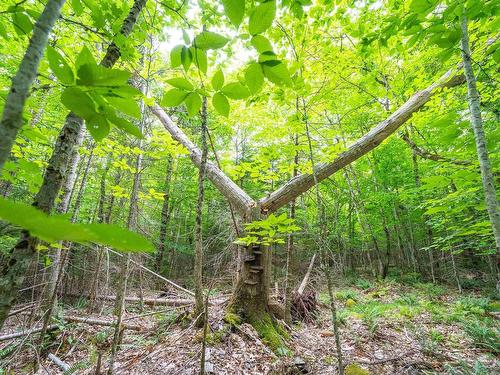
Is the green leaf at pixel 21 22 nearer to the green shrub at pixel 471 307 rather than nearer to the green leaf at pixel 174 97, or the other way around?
the green leaf at pixel 174 97

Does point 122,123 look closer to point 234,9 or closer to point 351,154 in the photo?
point 234,9

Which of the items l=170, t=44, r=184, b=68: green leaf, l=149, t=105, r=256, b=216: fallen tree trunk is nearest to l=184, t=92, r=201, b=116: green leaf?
l=170, t=44, r=184, b=68: green leaf

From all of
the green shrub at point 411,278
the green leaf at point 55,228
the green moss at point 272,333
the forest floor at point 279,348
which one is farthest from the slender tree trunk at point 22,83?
the green shrub at point 411,278

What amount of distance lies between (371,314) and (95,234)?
716 centimetres

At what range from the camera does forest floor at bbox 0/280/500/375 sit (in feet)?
10.7

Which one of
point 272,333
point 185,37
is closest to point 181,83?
point 185,37

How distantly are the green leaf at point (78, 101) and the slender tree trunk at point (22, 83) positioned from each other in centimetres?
7

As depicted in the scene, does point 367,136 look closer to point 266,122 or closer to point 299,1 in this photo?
point 266,122

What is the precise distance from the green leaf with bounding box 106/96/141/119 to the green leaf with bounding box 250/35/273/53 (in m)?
0.40

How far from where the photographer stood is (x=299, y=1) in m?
1.32

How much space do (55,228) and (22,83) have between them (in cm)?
42

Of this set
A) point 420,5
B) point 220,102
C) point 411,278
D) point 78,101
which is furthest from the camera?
point 411,278

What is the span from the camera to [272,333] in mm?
3957

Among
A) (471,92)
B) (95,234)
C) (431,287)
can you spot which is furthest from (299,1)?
(431,287)
